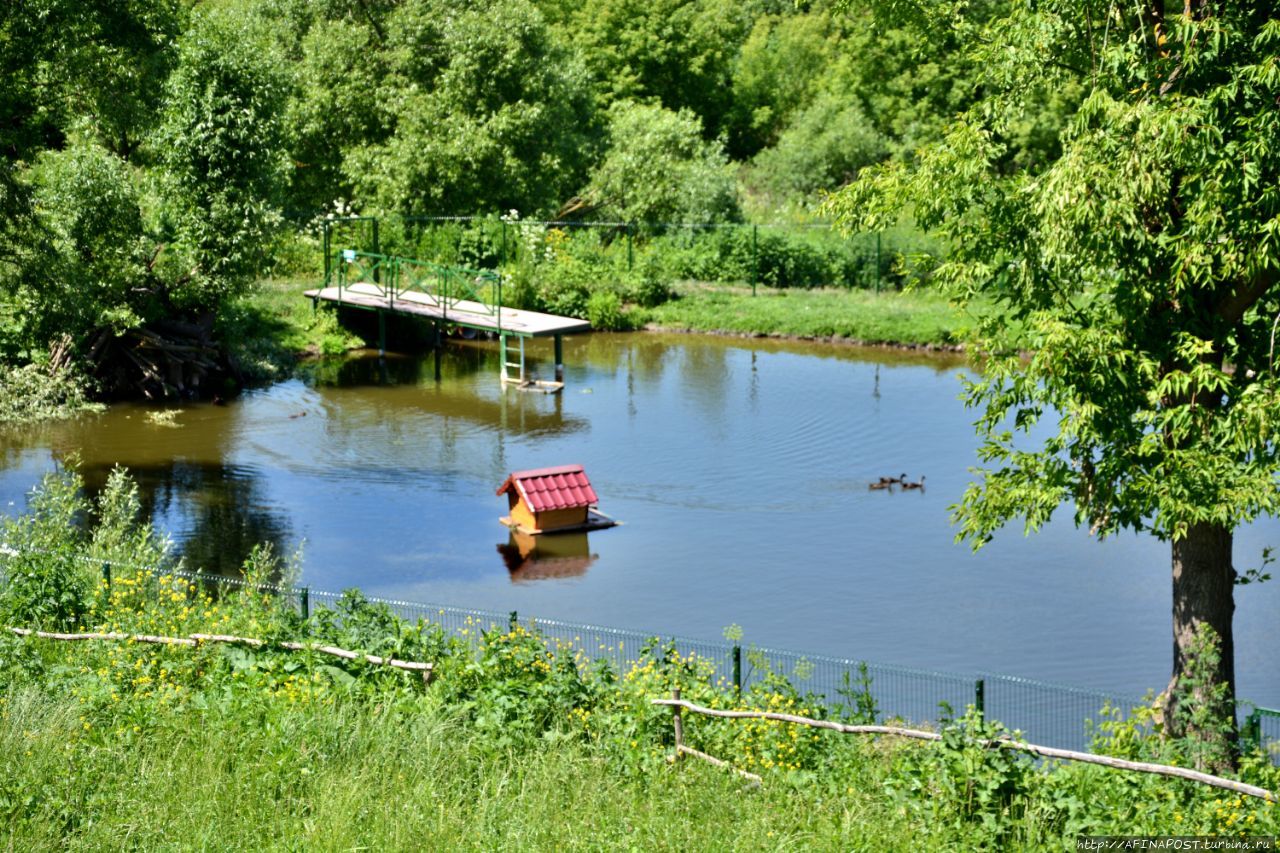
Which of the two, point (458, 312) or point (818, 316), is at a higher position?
point (458, 312)

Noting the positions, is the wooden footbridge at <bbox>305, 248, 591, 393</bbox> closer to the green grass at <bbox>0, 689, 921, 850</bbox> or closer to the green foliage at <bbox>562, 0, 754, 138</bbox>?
the green grass at <bbox>0, 689, 921, 850</bbox>

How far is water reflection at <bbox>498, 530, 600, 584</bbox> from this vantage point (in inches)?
652

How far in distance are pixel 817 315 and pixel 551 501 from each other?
658 inches

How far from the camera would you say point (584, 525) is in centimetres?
1830

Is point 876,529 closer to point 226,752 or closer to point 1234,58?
point 1234,58

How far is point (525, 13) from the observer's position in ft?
121

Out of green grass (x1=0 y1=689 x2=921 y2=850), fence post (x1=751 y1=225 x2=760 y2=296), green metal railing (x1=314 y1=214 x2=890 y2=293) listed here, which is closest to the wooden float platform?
green grass (x1=0 y1=689 x2=921 y2=850)

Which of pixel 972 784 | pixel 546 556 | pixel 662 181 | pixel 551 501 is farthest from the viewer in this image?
pixel 662 181

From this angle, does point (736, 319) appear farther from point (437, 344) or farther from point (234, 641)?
point (234, 641)

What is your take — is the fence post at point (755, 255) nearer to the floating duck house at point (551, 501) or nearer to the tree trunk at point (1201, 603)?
the floating duck house at point (551, 501)

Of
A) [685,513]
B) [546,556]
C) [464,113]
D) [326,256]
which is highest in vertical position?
[464,113]

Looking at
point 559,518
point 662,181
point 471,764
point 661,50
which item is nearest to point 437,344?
point 662,181

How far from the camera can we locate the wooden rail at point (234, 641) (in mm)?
9886

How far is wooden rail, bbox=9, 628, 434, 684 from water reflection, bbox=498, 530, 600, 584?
19.7 feet
